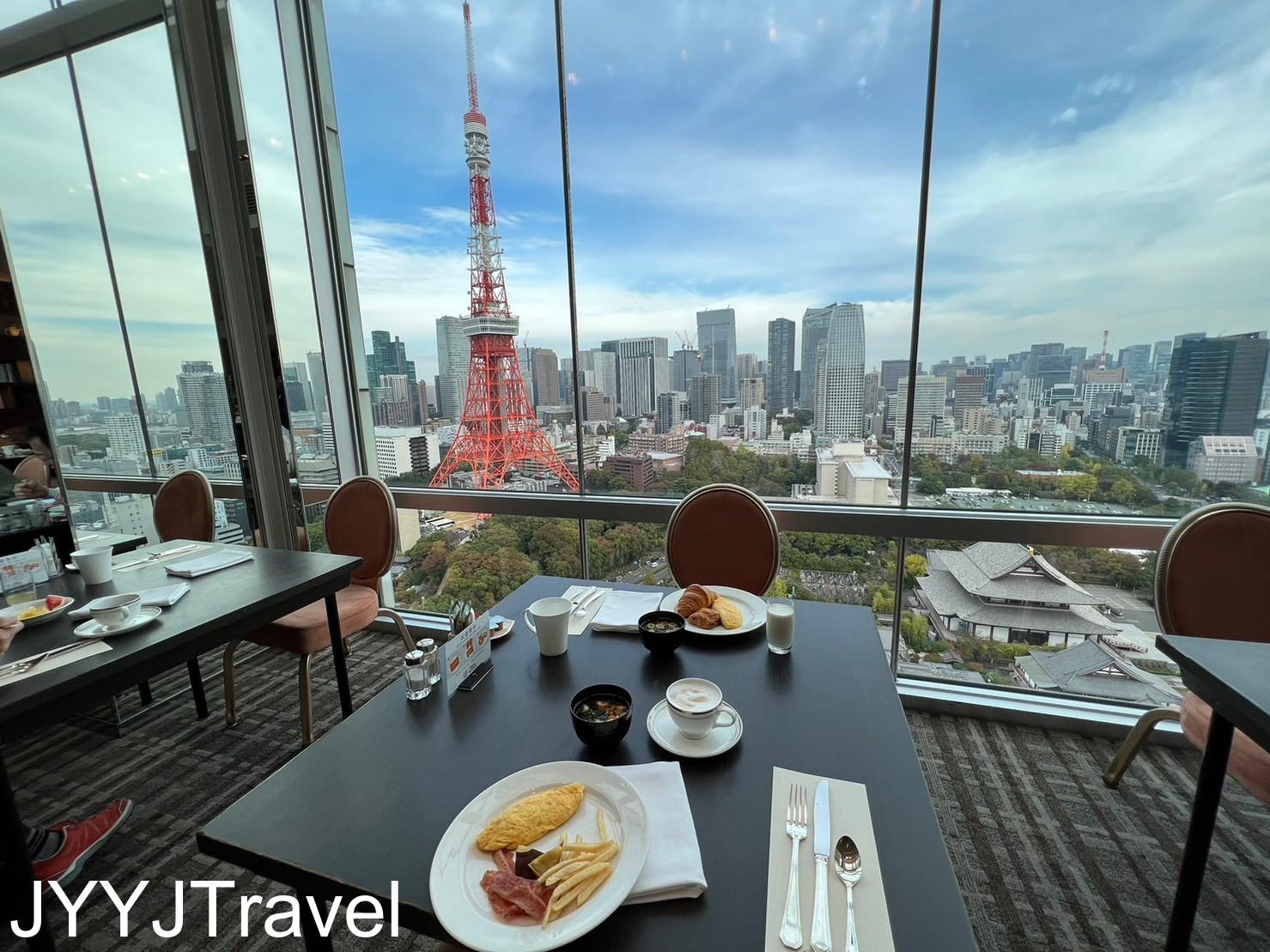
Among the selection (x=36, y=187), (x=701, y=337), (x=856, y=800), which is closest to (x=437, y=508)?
(x=701, y=337)

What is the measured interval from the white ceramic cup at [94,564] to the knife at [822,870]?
2.36 meters

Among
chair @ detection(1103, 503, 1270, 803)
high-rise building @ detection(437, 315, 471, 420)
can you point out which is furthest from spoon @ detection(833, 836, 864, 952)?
high-rise building @ detection(437, 315, 471, 420)

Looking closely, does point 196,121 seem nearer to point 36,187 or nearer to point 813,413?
point 36,187

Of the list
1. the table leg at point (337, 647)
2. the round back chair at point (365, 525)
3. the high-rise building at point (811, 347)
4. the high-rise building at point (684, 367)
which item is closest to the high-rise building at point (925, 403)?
the high-rise building at point (811, 347)

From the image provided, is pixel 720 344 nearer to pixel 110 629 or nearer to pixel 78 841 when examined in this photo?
pixel 110 629

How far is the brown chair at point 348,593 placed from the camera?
2.14 m

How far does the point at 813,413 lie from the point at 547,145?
1.77 meters

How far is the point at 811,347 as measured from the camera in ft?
7.77

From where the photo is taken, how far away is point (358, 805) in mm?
848

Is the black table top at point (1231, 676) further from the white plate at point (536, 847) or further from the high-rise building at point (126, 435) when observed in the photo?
the high-rise building at point (126, 435)

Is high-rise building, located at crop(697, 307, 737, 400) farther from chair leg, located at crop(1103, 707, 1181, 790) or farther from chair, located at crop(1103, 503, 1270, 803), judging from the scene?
chair leg, located at crop(1103, 707, 1181, 790)

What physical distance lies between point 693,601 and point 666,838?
75cm

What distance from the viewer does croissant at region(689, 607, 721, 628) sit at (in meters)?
1.40

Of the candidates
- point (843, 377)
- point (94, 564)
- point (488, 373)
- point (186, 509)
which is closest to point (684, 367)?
point (843, 377)
